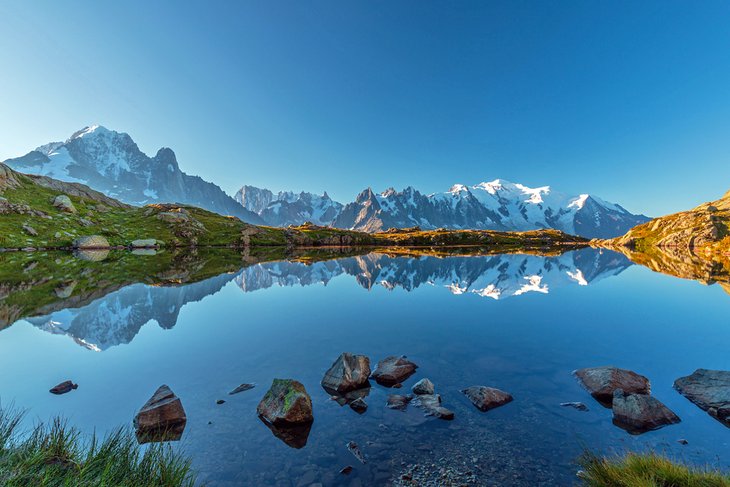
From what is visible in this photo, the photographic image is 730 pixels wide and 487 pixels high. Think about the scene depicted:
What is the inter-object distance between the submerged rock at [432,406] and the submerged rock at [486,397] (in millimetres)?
1609

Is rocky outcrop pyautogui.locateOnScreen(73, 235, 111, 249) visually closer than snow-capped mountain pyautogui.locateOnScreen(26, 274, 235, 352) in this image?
No

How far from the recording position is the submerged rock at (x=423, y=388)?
15.6m

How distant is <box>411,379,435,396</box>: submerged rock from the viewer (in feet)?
51.3

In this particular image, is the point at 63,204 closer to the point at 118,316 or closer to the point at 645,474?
the point at 118,316

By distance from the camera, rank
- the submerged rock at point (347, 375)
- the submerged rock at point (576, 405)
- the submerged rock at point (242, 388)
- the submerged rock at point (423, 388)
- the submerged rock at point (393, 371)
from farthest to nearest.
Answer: the submerged rock at point (393, 371) < the submerged rock at point (347, 375) < the submerged rock at point (242, 388) < the submerged rock at point (423, 388) < the submerged rock at point (576, 405)

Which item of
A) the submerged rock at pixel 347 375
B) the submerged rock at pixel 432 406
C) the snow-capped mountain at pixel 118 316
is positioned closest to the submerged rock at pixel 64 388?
the snow-capped mountain at pixel 118 316

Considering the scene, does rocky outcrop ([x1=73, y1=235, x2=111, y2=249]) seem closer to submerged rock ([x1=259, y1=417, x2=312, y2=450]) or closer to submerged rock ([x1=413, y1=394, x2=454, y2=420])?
submerged rock ([x1=259, y1=417, x2=312, y2=450])

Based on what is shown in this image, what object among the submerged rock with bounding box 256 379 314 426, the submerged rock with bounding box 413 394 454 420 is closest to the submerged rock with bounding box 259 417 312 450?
the submerged rock with bounding box 256 379 314 426

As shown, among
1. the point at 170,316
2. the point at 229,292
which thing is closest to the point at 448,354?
the point at 170,316

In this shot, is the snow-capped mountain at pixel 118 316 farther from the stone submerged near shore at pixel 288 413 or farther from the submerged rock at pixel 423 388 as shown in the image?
the submerged rock at pixel 423 388

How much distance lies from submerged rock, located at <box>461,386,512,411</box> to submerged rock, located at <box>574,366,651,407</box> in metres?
4.62

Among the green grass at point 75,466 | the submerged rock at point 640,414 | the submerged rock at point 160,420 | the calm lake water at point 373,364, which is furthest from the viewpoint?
the submerged rock at point 640,414

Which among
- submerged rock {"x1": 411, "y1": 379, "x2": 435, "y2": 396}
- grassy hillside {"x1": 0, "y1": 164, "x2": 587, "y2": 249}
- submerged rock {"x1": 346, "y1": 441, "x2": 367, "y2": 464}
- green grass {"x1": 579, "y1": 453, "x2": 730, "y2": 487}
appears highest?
grassy hillside {"x1": 0, "y1": 164, "x2": 587, "y2": 249}

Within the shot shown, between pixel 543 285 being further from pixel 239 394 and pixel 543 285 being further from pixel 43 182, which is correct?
pixel 43 182
